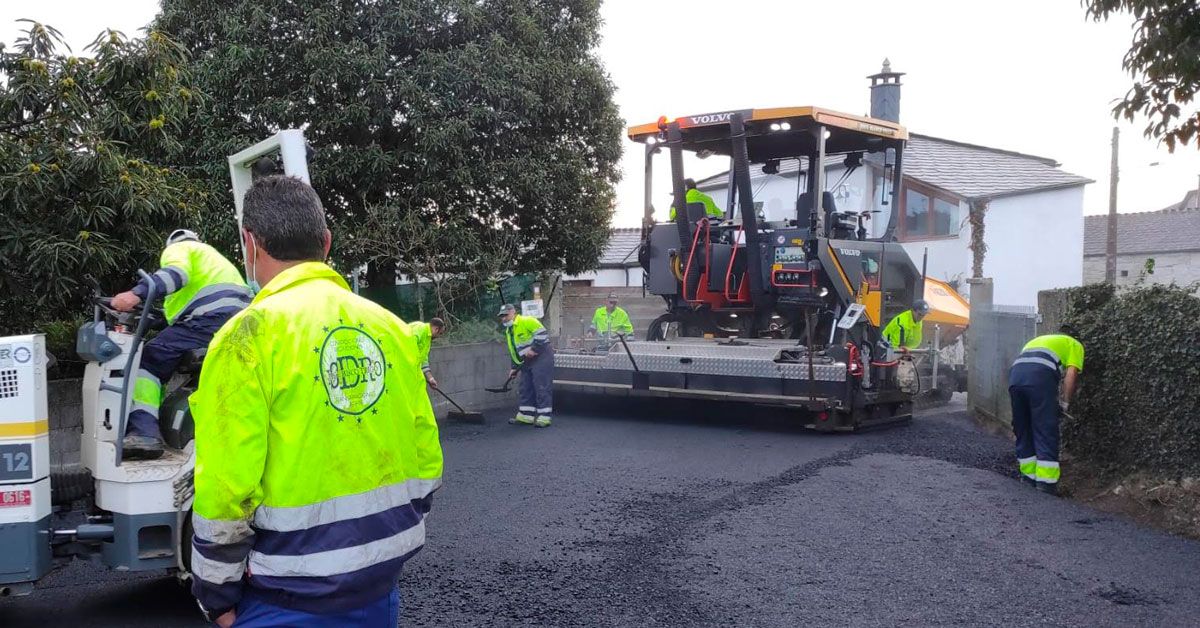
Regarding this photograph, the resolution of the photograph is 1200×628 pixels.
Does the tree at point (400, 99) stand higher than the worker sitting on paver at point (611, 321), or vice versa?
the tree at point (400, 99)

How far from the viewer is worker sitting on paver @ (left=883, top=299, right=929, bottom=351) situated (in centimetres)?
1060

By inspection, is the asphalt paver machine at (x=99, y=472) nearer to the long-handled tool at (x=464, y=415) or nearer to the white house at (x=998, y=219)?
the long-handled tool at (x=464, y=415)

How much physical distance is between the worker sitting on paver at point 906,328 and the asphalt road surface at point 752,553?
234 centimetres

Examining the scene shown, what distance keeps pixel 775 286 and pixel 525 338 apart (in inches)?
109

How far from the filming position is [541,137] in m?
13.1

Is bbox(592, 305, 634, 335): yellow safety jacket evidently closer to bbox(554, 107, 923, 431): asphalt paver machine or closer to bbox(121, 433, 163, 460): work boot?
bbox(554, 107, 923, 431): asphalt paver machine

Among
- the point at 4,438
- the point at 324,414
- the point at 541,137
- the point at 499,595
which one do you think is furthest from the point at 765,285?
the point at 324,414

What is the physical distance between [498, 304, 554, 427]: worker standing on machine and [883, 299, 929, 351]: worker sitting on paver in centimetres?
368

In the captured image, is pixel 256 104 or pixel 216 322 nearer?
pixel 216 322

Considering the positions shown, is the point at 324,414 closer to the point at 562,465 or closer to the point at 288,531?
the point at 288,531

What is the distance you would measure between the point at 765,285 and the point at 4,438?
764 cm

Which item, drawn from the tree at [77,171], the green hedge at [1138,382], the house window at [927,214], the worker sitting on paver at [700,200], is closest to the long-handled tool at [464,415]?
the worker sitting on paver at [700,200]

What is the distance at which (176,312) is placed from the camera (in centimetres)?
434

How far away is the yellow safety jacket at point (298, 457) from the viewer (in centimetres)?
199
